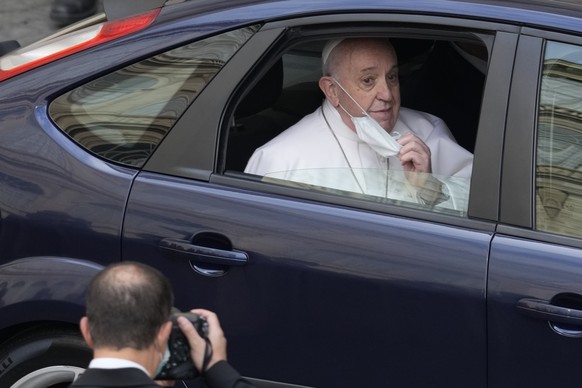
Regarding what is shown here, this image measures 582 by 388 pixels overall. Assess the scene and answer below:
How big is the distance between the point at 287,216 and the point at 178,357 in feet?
2.78

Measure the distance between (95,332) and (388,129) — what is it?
5.57 feet

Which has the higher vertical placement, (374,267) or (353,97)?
(353,97)

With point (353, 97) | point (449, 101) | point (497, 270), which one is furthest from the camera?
point (449, 101)

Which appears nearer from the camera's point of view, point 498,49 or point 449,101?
point 498,49

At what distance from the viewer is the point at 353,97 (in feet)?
13.0

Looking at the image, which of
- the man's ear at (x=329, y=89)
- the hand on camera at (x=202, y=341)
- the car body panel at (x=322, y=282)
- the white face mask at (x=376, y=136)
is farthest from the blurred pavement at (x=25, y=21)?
the hand on camera at (x=202, y=341)

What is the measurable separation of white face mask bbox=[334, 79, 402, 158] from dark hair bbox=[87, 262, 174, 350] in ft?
4.58

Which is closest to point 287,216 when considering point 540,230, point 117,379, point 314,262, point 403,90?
point 314,262

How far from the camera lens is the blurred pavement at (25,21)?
24.7ft

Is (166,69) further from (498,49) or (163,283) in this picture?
(163,283)

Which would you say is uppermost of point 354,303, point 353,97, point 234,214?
point 353,97

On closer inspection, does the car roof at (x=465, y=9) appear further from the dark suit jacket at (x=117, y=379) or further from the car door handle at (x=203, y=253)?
the dark suit jacket at (x=117, y=379)

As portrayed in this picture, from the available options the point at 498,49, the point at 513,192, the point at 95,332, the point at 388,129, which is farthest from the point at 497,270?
the point at 95,332

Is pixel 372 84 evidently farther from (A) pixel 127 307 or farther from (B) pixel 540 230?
(A) pixel 127 307
